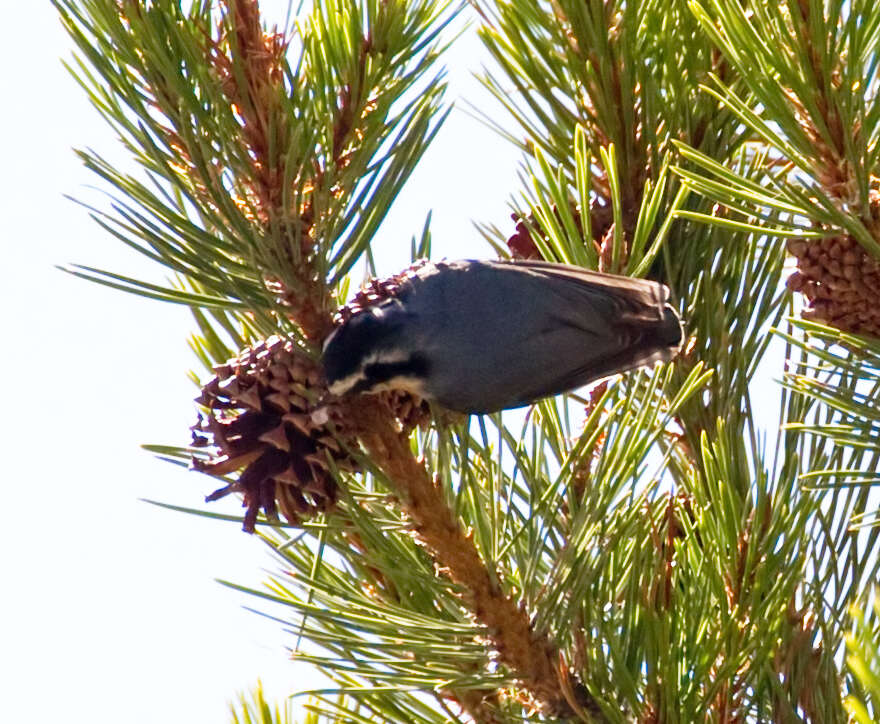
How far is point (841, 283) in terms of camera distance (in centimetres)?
109

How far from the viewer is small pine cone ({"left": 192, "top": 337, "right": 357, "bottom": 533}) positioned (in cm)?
112

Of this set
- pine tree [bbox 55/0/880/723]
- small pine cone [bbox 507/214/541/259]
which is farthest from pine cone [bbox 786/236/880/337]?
small pine cone [bbox 507/214/541/259]

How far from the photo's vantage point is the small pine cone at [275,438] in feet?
3.67

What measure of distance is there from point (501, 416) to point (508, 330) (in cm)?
33

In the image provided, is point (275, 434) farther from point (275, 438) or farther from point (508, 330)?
point (508, 330)

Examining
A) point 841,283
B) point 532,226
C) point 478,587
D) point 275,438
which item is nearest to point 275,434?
point 275,438

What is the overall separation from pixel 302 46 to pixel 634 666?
668 mm

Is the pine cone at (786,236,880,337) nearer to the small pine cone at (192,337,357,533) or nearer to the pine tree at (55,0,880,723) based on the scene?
the pine tree at (55,0,880,723)

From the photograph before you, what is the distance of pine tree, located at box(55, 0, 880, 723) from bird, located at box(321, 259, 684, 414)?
47 millimetres

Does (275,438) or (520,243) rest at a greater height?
(520,243)

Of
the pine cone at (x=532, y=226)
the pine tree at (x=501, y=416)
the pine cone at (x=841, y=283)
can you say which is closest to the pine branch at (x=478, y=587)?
the pine tree at (x=501, y=416)

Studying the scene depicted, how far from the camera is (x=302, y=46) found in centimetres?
115

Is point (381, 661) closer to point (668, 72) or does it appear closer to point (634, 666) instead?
point (634, 666)

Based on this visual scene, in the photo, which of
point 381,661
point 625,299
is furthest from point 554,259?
point 381,661
